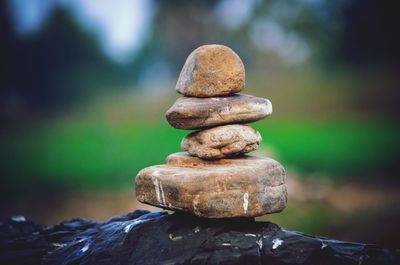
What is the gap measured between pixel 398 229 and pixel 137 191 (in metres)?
9.24

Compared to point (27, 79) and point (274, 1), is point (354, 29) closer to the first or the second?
point (274, 1)

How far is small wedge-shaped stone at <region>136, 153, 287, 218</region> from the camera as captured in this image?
199 inches

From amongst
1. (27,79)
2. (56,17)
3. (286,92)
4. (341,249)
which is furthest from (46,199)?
(341,249)

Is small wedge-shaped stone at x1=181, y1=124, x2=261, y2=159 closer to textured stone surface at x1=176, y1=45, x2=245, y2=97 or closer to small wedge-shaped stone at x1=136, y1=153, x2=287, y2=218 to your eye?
small wedge-shaped stone at x1=136, y1=153, x2=287, y2=218

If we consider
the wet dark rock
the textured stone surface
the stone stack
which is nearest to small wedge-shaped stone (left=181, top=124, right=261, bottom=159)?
the stone stack

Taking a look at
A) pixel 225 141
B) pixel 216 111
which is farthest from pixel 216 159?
pixel 216 111

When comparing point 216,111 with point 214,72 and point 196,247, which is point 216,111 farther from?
point 196,247

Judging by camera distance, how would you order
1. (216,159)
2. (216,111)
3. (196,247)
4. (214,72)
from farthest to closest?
(216,159)
(214,72)
(216,111)
(196,247)

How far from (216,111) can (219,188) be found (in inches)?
37.6

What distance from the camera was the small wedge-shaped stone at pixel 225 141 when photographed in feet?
17.9

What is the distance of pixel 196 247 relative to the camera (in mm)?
5188

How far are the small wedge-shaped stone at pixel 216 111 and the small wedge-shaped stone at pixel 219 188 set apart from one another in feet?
1.75

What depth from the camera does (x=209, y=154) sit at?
18.1 feet

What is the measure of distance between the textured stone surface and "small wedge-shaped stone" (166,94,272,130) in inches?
4.4
